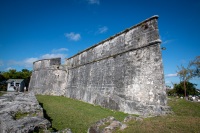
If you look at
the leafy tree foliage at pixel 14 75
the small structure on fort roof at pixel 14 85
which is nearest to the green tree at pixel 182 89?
the small structure on fort roof at pixel 14 85

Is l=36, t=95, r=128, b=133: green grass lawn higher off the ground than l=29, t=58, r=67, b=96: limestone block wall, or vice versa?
l=29, t=58, r=67, b=96: limestone block wall

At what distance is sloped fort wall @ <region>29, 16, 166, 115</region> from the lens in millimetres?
7555

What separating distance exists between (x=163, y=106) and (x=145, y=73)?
2.04 metres

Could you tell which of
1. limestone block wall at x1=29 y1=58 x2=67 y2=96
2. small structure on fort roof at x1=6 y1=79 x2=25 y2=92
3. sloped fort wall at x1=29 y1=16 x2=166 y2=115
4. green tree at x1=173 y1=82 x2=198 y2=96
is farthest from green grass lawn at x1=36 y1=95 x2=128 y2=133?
small structure on fort roof at x1=6 y1=79 x2=25 y2=92

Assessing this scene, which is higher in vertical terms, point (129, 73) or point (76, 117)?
point (129, 73)

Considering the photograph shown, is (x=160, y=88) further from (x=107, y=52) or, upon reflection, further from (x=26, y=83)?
(x=26, y=83)

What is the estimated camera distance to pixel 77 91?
16359 mm

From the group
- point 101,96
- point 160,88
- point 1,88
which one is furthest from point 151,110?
point 1,88

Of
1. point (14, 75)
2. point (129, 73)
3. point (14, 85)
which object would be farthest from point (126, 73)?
point (14, 75)

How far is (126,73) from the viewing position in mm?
9398

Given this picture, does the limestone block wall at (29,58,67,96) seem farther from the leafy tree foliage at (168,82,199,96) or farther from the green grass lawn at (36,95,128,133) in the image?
the leafy tree foliage at (168,82,199,96)

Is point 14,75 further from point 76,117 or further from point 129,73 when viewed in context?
point 129,73

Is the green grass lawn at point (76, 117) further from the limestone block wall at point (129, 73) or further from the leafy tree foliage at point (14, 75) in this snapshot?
the leafy tree foliage at point (14, 75)

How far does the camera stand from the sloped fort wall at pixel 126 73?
755cm
